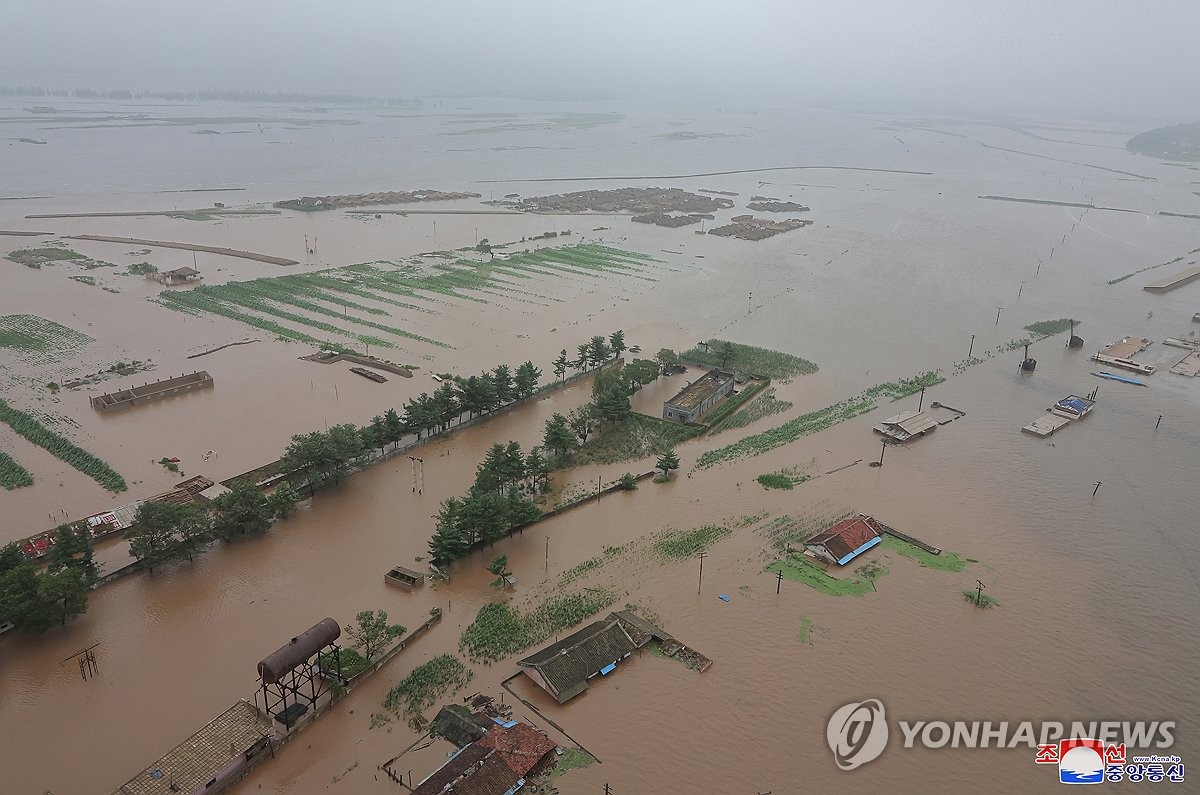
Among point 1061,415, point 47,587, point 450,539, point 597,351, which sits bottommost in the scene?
point 1061,415

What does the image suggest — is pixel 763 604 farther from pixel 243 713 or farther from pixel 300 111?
pixel 300 111

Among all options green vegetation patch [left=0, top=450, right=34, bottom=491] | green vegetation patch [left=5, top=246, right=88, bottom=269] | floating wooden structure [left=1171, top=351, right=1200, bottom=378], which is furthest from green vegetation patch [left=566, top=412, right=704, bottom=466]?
green vegetation patch [left=5, top=246, right=88, bottom=269]

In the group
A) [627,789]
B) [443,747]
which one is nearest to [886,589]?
[627,789]

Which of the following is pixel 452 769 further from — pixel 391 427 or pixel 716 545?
pixel 391 427

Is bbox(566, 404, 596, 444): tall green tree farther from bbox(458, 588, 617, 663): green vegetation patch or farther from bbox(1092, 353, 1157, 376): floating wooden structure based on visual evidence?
bbox(1092, 353, 1157, 376): floating wooden structure

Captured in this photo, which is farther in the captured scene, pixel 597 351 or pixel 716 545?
pixel 597 351

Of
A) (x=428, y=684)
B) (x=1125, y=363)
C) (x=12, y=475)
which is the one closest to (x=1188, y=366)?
(x=1125, y=363)

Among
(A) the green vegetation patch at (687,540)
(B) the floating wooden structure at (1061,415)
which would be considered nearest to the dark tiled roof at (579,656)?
(A) the green vegetation patch at (687,540)
